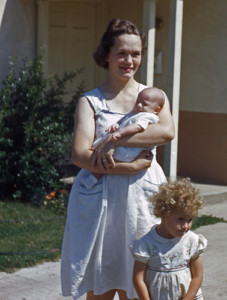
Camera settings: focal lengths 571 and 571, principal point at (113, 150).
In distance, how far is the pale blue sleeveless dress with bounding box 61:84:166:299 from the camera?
312 centimetres

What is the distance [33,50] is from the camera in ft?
25.2

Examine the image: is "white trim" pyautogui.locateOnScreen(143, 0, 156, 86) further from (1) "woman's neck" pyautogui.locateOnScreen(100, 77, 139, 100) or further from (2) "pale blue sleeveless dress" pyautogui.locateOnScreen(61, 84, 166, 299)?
(2) "pale blue sleeveless dress" pyautogui.locateOnScreen(61, 84, 166, 299)

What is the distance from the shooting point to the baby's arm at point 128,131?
3.04m

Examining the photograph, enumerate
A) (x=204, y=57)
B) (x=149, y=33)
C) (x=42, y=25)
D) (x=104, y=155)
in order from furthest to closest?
1. (x=204, y=57)
2. (x=42, y=25)
3. (x=149, y=33)
4. (x=104, y=155)

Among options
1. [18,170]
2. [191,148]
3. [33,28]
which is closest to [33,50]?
[33,28]

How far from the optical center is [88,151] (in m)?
3.10

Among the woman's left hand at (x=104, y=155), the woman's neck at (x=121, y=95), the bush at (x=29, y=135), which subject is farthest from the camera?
the bush at (x=29, y=135)

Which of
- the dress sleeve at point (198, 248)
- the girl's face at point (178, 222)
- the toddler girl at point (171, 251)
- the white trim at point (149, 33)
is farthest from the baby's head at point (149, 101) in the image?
the white trim at point (149, 33)

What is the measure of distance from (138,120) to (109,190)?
1.36ft

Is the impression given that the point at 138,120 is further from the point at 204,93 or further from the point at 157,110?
the point at 204,93

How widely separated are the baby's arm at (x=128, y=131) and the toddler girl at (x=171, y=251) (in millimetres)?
369

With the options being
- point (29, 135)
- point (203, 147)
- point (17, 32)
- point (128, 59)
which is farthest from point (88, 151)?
point (203, 147)

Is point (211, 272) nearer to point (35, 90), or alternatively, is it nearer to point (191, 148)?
point (35, 90)

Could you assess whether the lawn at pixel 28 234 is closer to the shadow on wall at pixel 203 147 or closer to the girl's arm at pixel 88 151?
the shadow on wall at pixel 203 147
